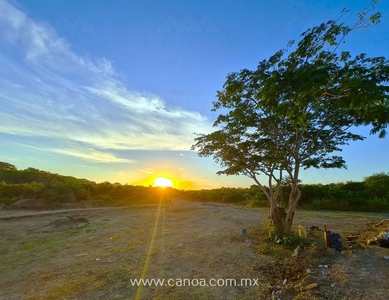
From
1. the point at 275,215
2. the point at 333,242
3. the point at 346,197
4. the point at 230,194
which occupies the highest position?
the point at 346,197

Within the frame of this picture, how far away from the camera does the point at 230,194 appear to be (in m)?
25.8

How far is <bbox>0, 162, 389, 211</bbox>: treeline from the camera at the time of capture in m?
18.0

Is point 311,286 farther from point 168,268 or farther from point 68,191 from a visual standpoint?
point 68,191

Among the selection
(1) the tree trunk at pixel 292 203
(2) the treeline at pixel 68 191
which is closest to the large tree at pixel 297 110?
(1) the tree trunk at pixel 292 203

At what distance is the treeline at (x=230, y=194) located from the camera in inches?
707

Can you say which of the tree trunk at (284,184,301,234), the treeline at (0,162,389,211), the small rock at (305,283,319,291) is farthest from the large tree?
the treeline at (0,162,389,211)

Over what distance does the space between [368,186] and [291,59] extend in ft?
63.9

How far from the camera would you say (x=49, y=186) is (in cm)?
2062

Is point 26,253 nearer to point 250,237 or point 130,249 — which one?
point 130,249

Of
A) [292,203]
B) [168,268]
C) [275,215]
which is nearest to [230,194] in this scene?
[275,215]

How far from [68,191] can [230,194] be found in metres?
17.1

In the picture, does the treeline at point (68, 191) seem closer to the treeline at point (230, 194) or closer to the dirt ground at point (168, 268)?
the treeline at point (230, 194)

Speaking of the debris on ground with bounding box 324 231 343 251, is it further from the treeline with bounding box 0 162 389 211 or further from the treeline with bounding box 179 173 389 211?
the treeline with bounding box 179 173 389 211

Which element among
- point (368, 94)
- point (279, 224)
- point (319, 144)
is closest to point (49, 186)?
point (279, 224)
